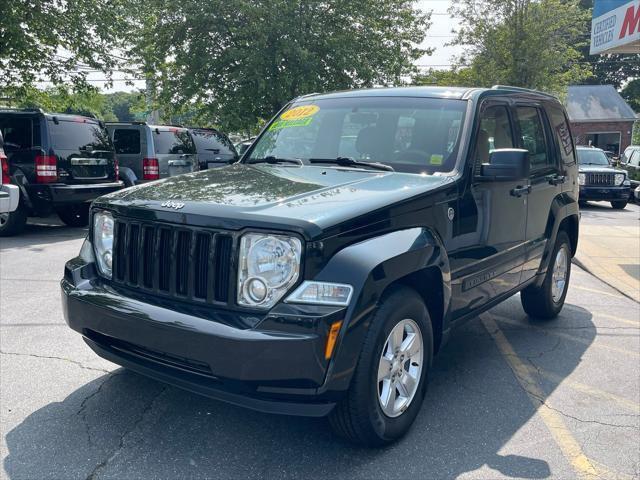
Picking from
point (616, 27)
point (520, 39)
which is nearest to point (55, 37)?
point (616, 27)

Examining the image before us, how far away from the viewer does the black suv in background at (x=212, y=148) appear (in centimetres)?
1356

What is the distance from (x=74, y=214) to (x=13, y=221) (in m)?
1.66

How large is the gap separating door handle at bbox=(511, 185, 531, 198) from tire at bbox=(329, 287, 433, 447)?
5.01 feet

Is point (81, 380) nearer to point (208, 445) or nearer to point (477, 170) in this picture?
point (208, 445)

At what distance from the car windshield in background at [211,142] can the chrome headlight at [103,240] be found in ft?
33.9

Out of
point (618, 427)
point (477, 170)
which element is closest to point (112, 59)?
point (477, 170)

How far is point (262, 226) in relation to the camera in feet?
8.95

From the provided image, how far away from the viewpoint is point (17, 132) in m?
9.97

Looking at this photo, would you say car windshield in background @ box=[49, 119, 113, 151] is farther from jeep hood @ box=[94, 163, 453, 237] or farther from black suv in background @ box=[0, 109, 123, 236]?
jeep hood @ box=[94, 163, 453, 237]

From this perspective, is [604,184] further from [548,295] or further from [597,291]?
[548,295]

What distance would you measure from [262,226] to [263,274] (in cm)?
22

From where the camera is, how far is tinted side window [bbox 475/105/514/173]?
13.4ft

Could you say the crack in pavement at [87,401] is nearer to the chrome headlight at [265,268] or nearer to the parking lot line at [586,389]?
the chrome headlight at [265,268]

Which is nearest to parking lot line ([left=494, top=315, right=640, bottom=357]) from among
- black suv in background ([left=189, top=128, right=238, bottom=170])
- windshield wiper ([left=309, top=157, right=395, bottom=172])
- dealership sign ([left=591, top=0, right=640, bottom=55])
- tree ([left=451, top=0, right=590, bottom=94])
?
windshield wiper ([left=309, top=157, right=395, bottom=172])
